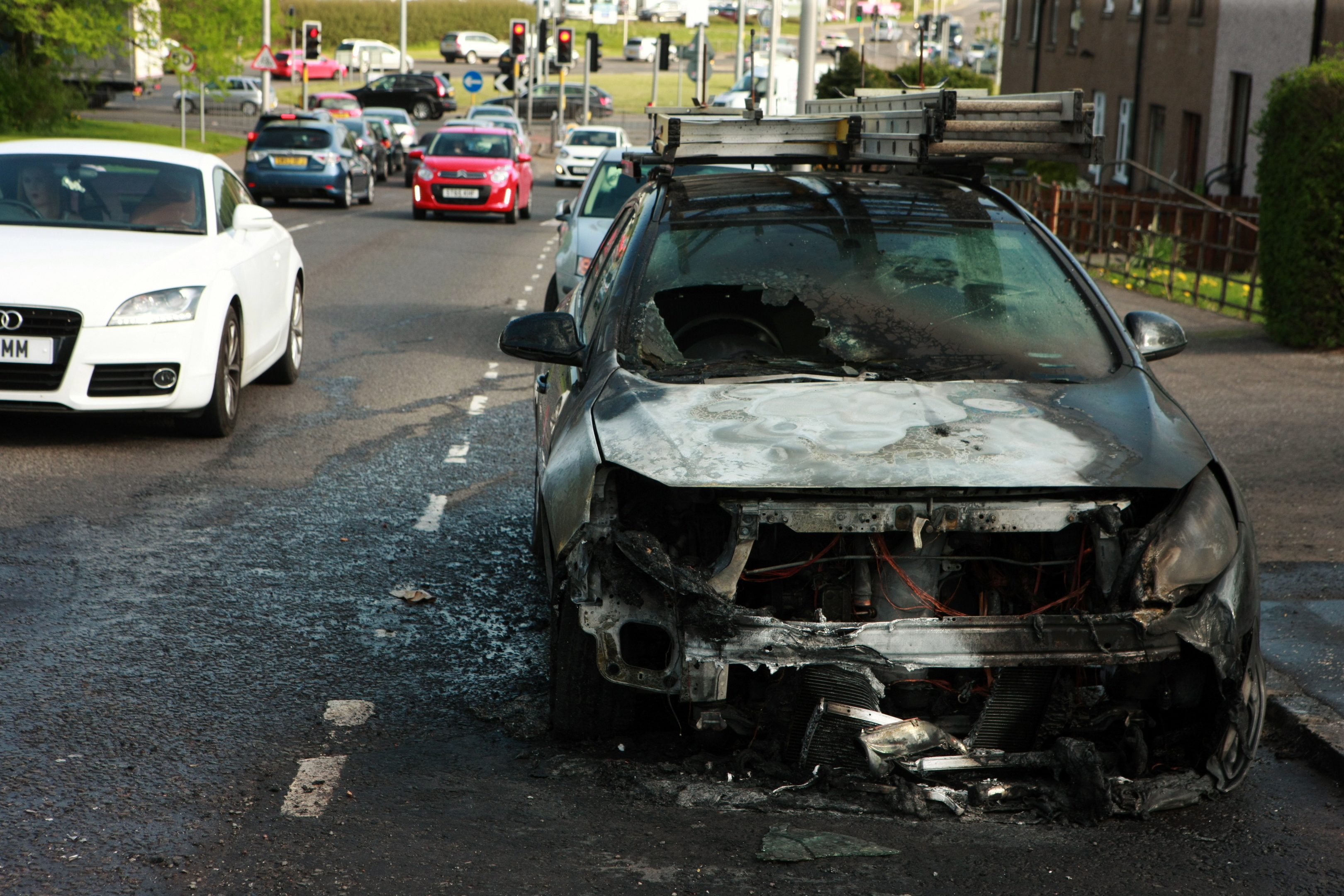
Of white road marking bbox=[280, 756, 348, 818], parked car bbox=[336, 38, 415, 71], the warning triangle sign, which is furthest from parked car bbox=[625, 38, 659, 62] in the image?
white road marking bbox=[280, 756, 348, 818]

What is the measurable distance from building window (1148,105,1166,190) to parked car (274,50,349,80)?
5094 centimetres

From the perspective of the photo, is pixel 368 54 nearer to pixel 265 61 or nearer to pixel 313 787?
pixel 265 61

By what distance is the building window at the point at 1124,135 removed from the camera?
33656 mm

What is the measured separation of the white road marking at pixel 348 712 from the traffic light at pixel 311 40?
50477 millimetres

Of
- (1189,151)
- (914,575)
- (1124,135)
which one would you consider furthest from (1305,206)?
(1124,135)

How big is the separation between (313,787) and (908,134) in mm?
3233

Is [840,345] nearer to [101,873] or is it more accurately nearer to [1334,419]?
[101,873]

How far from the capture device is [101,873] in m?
3.54

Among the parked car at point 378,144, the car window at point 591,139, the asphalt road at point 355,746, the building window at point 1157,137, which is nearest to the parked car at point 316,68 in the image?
the parked car at point 378,144

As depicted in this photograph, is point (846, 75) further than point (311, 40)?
No

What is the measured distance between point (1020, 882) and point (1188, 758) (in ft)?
2.51

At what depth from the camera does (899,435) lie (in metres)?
4.04

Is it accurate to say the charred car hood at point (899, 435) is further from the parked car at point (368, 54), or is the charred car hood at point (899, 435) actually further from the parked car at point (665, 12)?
the parked car at point (665, 12)

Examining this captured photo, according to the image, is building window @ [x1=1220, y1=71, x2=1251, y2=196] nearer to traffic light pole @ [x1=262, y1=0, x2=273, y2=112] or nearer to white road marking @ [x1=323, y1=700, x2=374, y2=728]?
white road marking @ [x1=323, y1=700, x2=374, y2=728]
